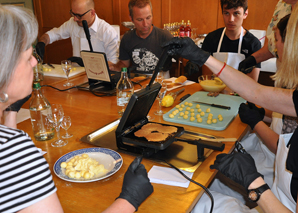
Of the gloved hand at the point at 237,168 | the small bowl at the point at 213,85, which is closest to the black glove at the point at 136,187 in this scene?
the gloved hand at the point at 237,168

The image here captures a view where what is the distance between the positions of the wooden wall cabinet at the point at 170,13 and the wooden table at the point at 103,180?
298cm

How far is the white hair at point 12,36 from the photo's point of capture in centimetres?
75

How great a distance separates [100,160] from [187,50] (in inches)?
27.2

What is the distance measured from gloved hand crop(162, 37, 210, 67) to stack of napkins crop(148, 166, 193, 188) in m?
0.57

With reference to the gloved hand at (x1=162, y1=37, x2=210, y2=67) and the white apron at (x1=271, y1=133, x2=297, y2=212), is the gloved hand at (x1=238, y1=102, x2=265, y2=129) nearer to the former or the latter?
the white apron at (x1=271, y1=133, x2=297, y2=212)

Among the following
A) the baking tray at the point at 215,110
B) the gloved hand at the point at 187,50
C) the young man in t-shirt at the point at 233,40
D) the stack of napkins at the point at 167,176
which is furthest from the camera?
the young man in t-shirt at the point at 233,40

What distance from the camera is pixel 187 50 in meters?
1.40

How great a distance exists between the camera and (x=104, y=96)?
211 centimetres

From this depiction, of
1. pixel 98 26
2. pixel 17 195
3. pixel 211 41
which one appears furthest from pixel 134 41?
pixel 17 195

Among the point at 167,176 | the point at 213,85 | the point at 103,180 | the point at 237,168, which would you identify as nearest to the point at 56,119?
the point at 103,180

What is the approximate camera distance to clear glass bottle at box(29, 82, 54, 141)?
4.77 ft

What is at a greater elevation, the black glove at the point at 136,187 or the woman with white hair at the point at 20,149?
the woman with white hair at the point at 20,149

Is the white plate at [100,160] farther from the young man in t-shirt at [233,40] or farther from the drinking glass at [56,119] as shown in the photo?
the young man in t-shirt at [233,40]

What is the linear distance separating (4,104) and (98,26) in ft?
9.27
